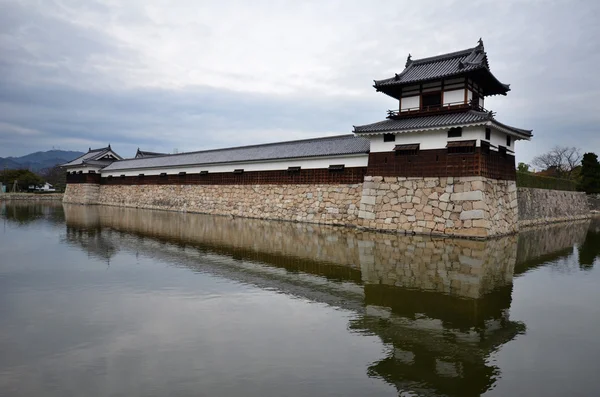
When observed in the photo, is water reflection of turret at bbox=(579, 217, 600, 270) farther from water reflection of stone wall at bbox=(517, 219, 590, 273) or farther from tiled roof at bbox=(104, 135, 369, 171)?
tiled roof at bbox=(104, 135, 369, 171)

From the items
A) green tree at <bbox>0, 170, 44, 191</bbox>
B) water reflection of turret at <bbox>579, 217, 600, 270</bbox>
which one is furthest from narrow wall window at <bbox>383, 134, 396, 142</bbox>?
green tree at <bbox>0, 170, 44, 191</bbox>

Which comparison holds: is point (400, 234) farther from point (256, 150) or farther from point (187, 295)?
point (256, 150)

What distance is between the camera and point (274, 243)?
1419 cm

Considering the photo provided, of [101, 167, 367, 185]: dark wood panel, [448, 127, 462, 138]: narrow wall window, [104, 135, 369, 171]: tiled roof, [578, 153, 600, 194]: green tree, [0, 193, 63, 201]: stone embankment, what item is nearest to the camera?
[448, 127, 462, 138]: narrow wall window

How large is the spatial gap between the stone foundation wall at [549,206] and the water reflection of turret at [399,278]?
569 cm

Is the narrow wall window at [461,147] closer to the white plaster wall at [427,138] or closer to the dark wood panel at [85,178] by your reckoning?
the white plaster wall at [427,138]

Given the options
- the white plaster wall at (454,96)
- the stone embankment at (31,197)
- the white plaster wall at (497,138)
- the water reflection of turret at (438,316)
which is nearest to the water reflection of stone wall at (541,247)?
the water reflection of turret at (438,316)

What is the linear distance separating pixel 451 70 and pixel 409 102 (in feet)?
7.91

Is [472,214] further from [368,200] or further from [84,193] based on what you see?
[84,193]

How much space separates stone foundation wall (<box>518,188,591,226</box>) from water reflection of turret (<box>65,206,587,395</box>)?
5.69m

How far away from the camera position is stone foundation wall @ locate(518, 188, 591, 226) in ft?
77.0

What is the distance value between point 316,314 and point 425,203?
12112 millimetres

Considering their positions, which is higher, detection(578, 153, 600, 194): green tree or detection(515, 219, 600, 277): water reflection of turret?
detection(578, 153, 600, 194): green tree

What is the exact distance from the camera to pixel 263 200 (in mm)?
25188
